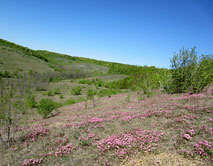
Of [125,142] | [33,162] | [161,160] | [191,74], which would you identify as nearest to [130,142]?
[125,142]

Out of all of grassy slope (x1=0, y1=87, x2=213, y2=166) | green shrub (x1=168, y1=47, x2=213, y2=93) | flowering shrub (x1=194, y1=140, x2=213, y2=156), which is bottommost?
grassy slope (x1=0, y1=87, x2=213, y2=166)

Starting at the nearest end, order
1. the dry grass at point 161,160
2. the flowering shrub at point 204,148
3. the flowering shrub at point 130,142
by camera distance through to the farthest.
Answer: the dry grass at point 161,160 < the flowering shrub at point 204,148 < the flowering shrub at point 130,142

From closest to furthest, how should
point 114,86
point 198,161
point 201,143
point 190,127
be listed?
point 198,161 < point 201,143 < point 190,127 < point 114,86

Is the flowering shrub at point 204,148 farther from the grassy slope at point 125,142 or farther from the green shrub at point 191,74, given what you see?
the green shrub at point 191,74

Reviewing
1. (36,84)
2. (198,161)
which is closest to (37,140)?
(198,161)

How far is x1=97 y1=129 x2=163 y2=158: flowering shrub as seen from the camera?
12.6 ft

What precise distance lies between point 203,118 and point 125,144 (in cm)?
320

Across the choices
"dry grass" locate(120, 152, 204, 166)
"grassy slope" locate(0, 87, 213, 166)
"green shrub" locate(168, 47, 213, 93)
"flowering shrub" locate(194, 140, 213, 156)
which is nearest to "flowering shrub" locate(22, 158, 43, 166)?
"grassy slope" locate(0, 87, 213, 166)

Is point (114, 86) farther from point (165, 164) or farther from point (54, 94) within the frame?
point (165, 164)

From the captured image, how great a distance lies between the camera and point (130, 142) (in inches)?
163

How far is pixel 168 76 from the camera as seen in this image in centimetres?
1106

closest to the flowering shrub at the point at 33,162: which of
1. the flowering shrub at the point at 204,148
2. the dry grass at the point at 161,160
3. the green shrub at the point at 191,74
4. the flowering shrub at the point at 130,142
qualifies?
the flowering shrub at the point at 130,142

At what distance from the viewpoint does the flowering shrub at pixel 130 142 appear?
3832 millimetres

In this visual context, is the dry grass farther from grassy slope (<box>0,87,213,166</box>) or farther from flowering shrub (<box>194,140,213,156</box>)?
flowering shrub (<box>194,140,213,156</box>)
